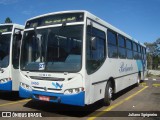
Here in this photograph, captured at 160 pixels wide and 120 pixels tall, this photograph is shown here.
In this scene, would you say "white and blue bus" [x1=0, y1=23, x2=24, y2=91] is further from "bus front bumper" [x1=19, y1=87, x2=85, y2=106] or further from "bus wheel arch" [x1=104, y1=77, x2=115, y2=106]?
"bus wheel arch" [x1=104, y1=77, x2=115, y2=106]

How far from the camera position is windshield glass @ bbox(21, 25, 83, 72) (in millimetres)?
7785

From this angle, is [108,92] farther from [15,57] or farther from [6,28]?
[6,28]

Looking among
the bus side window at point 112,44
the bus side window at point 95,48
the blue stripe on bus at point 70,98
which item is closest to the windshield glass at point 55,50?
the bus side window at point 95,48

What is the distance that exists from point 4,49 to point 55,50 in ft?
11.0

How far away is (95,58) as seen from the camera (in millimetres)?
8484

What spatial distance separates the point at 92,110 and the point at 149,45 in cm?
10355

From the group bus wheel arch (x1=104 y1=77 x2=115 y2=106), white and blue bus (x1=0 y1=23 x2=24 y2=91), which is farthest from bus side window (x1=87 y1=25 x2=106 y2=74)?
white and blue bus (x1=0 y1=23 x2=24 y2=91)

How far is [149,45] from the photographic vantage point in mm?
108312

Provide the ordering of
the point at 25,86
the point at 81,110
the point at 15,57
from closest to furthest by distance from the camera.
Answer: the point at 25,86
the point at 81,110
the point at 15,57

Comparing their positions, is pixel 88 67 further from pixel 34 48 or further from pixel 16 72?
pixel 16 72

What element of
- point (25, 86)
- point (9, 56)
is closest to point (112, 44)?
point (25, 86)

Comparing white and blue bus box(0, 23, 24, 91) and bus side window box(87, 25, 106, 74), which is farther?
white and blue bus box(0, 23, 24, 91)

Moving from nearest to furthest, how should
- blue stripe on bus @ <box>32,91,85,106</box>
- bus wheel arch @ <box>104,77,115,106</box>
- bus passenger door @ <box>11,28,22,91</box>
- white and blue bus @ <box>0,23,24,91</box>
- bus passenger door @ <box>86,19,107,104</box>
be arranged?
blue stripe on bus @ <box>32,91,85,106</box>, bus passenger door @ <box>86,19,107,104</box>, bus wheel arch @ <box>104,77,115,106</box>, white and blue bus @ <box>0,23,24,91</box>, bus passenger door @ <box>11,28,22,91</box>

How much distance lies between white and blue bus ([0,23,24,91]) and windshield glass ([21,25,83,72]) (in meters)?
1.64
